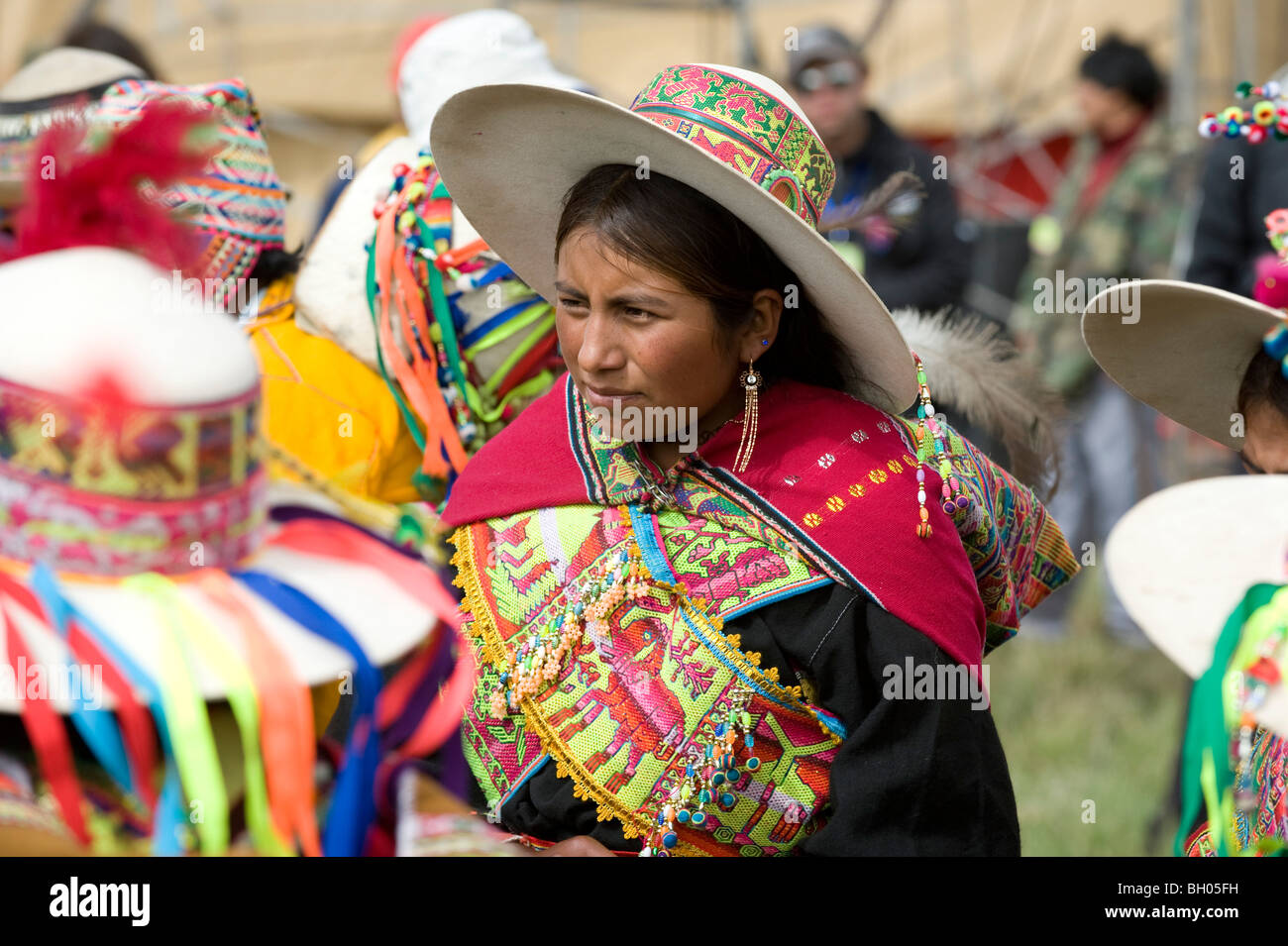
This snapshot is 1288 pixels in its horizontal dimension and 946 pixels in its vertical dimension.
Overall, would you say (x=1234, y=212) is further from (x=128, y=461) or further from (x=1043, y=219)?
(x=128, y=461)

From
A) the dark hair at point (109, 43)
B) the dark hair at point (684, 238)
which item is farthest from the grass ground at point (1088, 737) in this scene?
the dark hair at point (109, 43)

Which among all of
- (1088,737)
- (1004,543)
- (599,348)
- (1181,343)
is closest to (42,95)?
(599,348)

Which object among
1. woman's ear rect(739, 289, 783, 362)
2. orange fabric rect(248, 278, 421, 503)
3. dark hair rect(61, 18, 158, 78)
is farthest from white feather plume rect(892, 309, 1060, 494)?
dark hair rect(61, 18, 158, 78)

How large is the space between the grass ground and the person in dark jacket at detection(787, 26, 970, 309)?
1.33 metres

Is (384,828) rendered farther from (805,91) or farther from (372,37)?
(372,37)

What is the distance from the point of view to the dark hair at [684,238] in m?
2.11

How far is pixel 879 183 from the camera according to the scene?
506 cm

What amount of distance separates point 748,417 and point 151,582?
41.4 inches

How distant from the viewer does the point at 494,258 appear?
2887 millimetres

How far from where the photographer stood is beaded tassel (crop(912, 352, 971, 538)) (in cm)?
215

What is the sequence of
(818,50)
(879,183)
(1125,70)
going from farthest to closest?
(1125,70), (818,50), (879,183)

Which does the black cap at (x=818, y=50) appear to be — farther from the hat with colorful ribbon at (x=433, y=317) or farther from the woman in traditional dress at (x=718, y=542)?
the woman in traditional dress at (x=718, y=542)

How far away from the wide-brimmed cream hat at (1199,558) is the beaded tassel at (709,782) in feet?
1.90

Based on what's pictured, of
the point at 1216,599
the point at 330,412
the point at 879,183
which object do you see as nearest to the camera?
the point at 1216,599
